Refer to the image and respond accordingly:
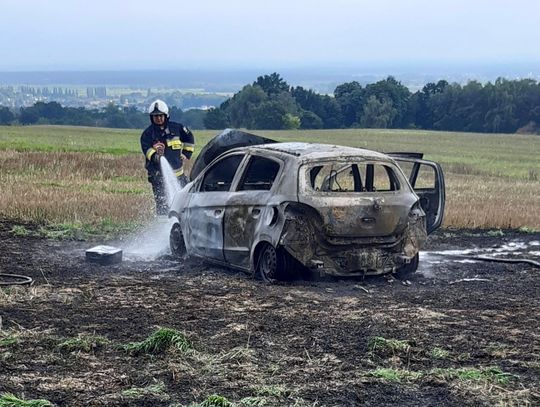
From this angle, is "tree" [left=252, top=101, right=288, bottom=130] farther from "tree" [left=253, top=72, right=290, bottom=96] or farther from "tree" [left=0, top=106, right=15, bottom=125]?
"tree" [left=0, top=106, right=15, bottom=125]

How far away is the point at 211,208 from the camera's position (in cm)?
1148

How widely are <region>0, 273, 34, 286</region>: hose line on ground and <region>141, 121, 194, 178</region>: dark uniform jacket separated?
15.5 ft

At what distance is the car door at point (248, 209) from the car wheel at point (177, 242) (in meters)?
1.56

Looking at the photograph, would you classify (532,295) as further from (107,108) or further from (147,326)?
(107,108)

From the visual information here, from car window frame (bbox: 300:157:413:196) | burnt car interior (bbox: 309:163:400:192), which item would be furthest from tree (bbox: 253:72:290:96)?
car window frame (bbox: 300:157:413:196)

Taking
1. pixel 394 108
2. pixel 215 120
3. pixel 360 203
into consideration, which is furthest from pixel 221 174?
pixel 394 108

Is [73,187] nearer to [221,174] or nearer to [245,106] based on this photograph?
[221,174]

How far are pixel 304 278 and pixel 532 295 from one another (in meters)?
2.42

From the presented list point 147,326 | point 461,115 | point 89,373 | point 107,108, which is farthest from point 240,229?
point 107,108

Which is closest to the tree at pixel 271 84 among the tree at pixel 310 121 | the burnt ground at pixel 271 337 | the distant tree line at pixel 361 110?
the distant tree line at pixel 361 110

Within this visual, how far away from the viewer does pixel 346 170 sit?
37.8ft

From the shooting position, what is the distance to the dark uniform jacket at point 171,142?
49.2 feet

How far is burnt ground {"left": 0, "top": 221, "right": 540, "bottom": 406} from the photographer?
5973 millimetres

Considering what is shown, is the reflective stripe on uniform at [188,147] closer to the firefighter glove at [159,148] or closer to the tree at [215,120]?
the firefighter glove at [159,148]
